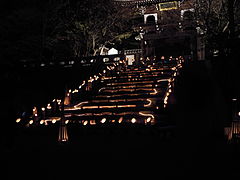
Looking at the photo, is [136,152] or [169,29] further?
[169,29]

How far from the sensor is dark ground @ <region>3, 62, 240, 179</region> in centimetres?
548

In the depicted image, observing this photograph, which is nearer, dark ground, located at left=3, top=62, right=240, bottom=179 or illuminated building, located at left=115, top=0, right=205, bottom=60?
dark ground, located at left=3, top=62, right=240, bottom=179

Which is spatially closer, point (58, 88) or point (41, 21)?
point (58, 88)

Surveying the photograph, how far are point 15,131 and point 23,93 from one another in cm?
663

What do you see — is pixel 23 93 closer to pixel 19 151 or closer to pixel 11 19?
pixel 11 19

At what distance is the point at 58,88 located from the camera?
17094mm

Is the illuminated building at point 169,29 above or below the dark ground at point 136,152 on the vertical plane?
above

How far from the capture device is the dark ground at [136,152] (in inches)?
216

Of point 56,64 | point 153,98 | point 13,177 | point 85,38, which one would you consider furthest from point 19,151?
point 85,38

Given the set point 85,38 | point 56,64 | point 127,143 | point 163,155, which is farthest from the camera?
point 85,38

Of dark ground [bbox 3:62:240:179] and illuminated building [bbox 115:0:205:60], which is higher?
illuminated building [bbox 115:0:205:60]

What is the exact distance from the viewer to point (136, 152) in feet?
22.2

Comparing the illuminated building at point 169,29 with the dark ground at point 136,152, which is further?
the illuminated building at point 169,29

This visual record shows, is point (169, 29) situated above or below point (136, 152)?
above
